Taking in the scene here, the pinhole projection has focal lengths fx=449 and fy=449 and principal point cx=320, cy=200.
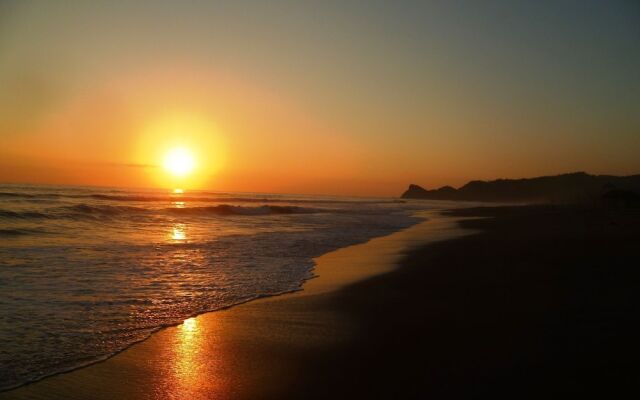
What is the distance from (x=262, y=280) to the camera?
9781 mm

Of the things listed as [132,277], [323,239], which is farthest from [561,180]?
[132,277]

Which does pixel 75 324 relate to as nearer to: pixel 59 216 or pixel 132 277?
pixel 132 277

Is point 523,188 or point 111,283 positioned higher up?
point 523,188

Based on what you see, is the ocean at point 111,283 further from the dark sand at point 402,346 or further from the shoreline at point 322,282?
the dark sand at point 402,346

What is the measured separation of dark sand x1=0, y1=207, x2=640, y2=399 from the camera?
417cm

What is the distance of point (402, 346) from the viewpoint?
17.7ft

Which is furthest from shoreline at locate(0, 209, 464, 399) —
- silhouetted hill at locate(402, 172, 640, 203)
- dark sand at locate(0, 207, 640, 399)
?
silhouetted hill at locate(402, 172, 640, 203)

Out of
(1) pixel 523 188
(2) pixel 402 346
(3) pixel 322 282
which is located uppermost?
(1) pixel 523 188

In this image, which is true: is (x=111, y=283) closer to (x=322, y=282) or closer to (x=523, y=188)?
(x=322, y=282)

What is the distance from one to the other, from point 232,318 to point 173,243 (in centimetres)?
964

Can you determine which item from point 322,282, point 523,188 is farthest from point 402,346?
point 523,188

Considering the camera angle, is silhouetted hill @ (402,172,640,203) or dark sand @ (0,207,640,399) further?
silhouetted hill @ (402,172,640,203)

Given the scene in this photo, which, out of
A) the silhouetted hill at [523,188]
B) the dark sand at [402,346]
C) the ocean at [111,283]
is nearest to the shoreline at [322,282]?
the dark sand at [402,346]

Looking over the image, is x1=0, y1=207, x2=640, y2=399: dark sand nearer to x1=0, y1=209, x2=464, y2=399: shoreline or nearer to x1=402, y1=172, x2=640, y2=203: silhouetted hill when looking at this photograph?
x1=0, y1=209, x2=464, y2=399: shoreline
